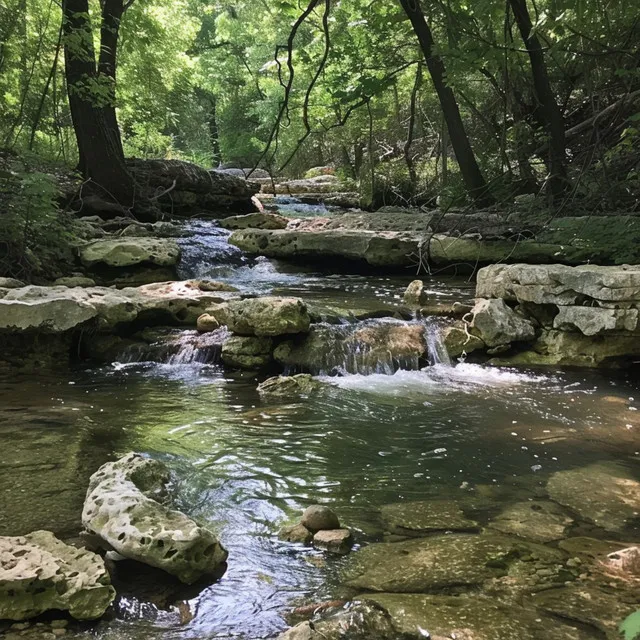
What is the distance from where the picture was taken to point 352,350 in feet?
22.2

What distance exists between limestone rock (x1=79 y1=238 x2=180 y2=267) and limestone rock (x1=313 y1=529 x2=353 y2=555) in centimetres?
688

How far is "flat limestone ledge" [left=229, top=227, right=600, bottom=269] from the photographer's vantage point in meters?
9.62

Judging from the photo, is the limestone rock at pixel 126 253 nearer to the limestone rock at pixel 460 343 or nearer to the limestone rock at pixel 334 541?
the limestone rock at pixel 460 343

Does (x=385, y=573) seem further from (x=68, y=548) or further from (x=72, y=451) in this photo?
(x=72, y=451)

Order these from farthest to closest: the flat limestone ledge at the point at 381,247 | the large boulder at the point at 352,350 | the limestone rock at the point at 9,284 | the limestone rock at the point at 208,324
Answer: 1. the flat limestone ledge at the point at 381,247
2. the limestone rock at the point at 208,324
3. the limestone rock at the point at 9,284
4. the large boulder at the point at 352,350

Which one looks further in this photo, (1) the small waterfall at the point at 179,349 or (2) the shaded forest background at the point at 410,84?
(1) the small waterfall at the point at 179,349

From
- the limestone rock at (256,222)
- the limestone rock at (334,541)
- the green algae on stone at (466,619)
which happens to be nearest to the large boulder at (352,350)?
the limestone rock at (334,541)

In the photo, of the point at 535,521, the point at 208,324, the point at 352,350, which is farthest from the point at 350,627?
the point at 208,324

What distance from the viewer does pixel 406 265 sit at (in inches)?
416

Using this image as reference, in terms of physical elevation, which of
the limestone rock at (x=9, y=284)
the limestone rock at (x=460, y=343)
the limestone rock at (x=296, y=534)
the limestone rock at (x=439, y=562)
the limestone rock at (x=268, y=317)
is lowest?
the limestone rock at (x=296, y=534)

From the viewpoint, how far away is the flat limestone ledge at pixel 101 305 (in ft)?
20.4

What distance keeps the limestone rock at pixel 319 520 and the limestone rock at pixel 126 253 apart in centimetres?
672

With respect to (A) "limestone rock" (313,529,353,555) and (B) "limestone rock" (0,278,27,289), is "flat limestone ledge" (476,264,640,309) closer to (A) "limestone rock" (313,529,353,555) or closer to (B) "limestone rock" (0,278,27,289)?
(A) "limestone rock" (313,529,353,555)

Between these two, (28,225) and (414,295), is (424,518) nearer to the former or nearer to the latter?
(414,295)
